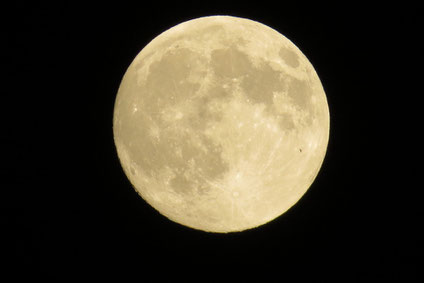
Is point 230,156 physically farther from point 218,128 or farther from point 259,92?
point 259,92

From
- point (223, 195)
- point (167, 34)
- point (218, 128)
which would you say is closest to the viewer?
point (218, 128)

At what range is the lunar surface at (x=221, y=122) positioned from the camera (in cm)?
464

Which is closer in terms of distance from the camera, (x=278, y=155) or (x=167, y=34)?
(x=278, y=155)

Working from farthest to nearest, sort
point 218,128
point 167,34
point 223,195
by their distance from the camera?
1. point 167,34
2. point 223,195
3. point 218,128

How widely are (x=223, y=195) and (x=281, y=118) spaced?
2.96ft

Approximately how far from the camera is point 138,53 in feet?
18.2

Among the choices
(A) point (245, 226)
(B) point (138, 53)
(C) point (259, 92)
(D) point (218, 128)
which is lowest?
(A) point (245, 226)

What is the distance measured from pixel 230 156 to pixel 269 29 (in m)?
1.55

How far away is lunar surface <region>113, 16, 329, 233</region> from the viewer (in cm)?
464

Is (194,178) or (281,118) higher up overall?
(281,118)

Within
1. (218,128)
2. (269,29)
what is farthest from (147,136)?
(269,29)

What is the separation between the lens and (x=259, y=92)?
4680 millimetres

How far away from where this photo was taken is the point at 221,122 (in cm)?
459

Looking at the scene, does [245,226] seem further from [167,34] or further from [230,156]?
[167,34]
